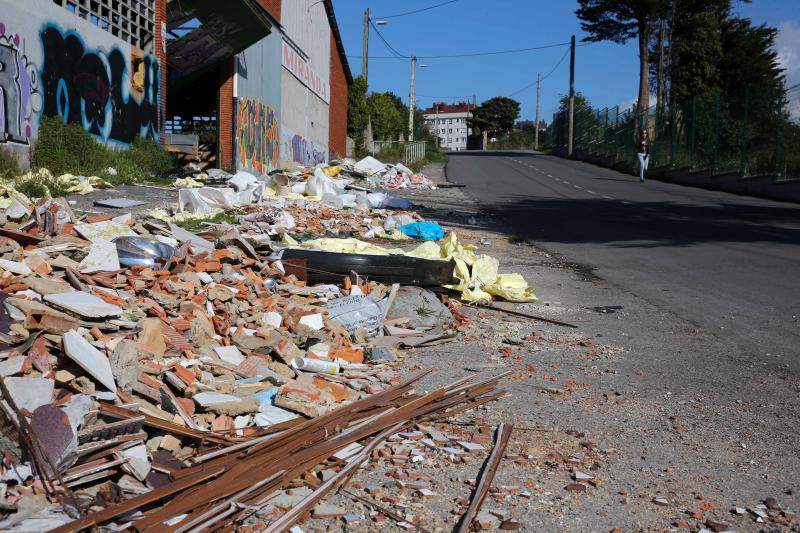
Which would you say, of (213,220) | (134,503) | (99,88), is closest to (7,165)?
(213,220)

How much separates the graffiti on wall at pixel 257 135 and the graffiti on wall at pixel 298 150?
1.29 meters

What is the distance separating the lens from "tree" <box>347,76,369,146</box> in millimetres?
49469

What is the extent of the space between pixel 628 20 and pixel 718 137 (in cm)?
2129

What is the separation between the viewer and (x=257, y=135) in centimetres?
2412

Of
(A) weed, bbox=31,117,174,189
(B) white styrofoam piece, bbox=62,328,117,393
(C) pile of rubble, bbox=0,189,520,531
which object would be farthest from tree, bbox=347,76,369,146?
(B) white styrofoam piece, bbox=62,328,117,393

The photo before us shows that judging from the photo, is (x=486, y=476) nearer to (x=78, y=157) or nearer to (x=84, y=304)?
(x=84, y=304)

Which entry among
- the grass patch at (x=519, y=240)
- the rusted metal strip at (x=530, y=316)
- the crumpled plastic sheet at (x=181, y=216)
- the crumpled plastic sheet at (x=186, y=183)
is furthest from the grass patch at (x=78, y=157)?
the rusted metal strip at (x=530, y=316)

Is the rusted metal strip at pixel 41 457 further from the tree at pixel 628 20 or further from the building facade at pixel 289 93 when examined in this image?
the tree at pixel 628 20

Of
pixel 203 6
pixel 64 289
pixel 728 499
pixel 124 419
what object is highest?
pixel 203 6

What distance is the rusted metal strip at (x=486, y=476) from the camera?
2.99m

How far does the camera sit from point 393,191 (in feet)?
80.2

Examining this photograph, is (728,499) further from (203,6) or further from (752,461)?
(203,6)

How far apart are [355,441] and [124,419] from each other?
1.08 metres

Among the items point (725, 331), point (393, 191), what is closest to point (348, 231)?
point (725, 331)
